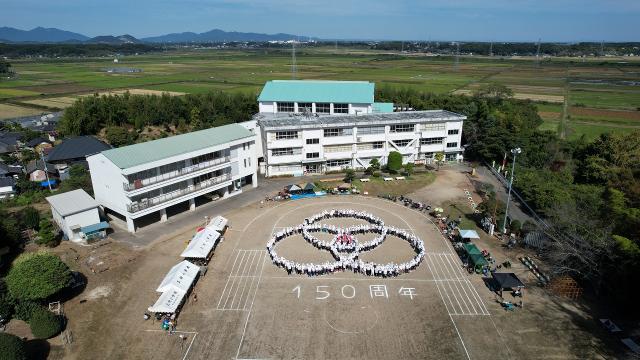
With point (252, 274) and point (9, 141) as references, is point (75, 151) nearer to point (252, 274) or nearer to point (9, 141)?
point (9, 141)

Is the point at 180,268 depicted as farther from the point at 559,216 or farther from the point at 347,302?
the point at 559,216

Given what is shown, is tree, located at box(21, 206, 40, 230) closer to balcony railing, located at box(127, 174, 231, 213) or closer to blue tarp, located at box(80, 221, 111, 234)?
blue tarp, located at box(80, 221, 111, 234)

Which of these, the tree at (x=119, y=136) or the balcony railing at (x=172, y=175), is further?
the tree at (x=119, y=136)

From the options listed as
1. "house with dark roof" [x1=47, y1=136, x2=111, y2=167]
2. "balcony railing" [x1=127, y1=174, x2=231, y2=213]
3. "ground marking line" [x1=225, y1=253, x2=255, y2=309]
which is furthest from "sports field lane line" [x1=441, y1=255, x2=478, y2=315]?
"house with dark roof" [x1=47, y1=136, x2=111, y2=167]

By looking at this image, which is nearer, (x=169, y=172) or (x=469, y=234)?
(x=469, y=234)

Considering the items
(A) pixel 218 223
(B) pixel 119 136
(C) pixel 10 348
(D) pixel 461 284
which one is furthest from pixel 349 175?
(B) pixel 119 136

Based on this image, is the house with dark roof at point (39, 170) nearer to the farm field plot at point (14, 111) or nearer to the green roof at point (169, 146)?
the green roof at point (169, 146)

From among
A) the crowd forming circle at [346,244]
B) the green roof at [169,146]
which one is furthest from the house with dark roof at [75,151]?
the crowd forming circle at [346,244]
